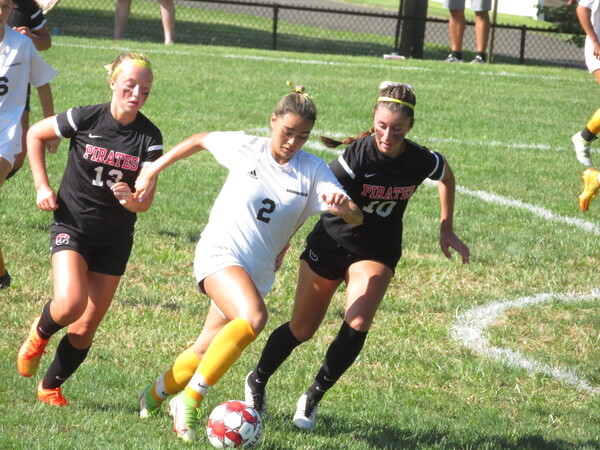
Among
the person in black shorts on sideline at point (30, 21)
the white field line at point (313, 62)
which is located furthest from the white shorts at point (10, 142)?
the white field line at point (313, 62)

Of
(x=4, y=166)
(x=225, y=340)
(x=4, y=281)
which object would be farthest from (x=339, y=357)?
(x=4, y=281)

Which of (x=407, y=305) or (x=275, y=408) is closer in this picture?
(x=275, y=408)

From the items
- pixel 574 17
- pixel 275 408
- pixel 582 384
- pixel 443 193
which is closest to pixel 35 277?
pixel 275 408

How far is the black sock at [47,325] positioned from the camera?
5578 mm

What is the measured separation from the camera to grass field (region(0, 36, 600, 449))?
5.73 meters

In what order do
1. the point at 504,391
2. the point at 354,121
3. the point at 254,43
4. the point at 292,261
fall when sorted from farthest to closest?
the point at 254,43 < the point at 354,121 < the point at 292,261 < the point at 504,391

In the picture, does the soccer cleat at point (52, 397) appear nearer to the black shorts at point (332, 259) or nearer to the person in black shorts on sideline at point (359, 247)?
the person in black shorts on sideline at point (359, 247)

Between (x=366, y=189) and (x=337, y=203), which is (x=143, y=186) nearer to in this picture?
(x=337, y=203)

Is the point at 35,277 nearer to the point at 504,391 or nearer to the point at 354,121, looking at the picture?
the point at 504,391

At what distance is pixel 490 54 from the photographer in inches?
843

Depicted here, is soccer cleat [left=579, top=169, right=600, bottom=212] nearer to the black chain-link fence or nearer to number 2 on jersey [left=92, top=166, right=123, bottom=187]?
number 2 on jersey [left=92, top=166, right=123, bottom=187]

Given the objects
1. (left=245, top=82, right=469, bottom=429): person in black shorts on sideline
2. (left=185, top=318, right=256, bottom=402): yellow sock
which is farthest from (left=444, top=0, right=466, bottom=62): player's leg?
(left=185, top=318, right=256, bottom=402): yellow sock

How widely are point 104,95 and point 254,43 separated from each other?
8.75m

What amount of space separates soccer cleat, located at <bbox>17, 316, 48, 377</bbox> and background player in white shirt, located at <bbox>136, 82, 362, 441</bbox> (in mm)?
751
